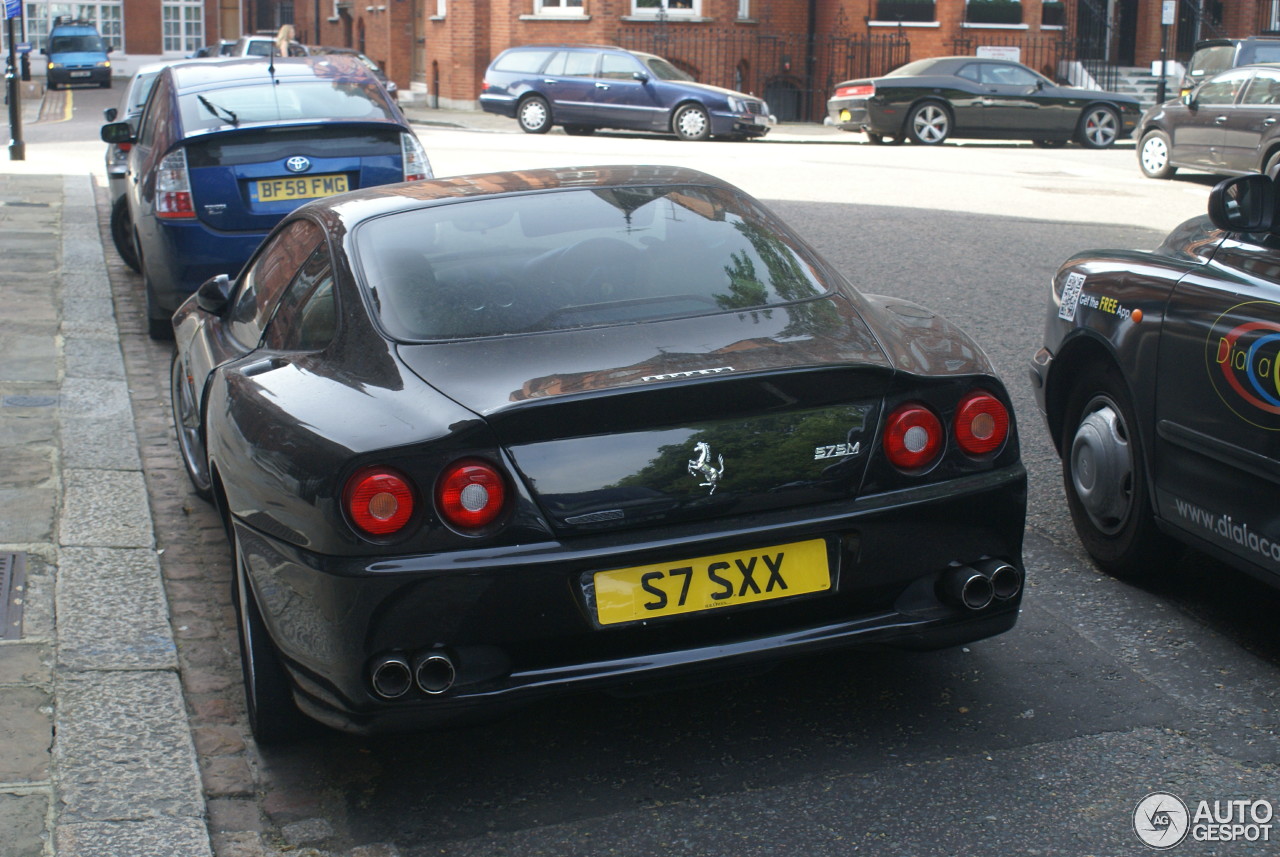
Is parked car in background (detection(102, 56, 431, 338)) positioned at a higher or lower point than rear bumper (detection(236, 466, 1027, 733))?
higher

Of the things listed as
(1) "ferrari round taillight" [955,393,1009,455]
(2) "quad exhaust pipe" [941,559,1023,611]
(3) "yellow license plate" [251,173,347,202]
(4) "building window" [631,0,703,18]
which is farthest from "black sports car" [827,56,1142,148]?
(2) "quad exhaust pipe" [941,559,1023,611]

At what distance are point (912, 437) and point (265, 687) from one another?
168 cm

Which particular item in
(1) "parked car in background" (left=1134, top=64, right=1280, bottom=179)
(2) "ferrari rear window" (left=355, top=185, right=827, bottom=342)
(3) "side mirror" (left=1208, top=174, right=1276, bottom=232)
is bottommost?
(2) "ferrari rear window" (left=355, top=185, right=827, bottom=342)

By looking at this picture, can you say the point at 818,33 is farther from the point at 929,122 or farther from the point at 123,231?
the point at 123,231

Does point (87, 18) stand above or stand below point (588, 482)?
above

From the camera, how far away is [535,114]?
1076 inches

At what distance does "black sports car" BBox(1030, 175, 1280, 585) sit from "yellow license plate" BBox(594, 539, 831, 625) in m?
1.34

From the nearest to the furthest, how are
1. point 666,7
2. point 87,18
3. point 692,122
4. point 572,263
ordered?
1. point 572,263
2. point 692,122
3. point 666,7
4. point 87,18

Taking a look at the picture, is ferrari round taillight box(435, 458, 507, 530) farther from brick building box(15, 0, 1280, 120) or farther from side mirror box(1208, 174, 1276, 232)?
brick building box(15, 0, 1280, 120)

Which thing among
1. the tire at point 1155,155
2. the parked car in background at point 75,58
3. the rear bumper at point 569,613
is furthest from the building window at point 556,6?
the rear bumper at point 569,613

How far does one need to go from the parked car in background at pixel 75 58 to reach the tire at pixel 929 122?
3162 cm

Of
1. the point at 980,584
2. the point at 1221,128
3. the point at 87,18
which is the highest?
the point at 87,18

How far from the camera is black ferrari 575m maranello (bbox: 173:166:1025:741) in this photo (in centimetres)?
307

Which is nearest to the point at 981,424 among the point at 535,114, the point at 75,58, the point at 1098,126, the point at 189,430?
the point at 189,430
